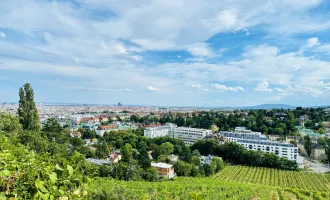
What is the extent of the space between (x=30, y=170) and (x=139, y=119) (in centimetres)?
5598

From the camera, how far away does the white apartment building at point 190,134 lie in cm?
3675

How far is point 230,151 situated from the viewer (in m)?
25.4

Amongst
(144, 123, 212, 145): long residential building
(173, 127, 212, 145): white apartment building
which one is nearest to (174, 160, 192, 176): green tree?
(144, 123, 212, 145): long residential building

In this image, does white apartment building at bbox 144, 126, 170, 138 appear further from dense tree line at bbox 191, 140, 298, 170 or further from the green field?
the green field

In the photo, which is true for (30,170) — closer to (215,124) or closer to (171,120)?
(215,124)

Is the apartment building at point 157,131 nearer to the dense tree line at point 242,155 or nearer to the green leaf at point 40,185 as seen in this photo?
the dense tree line at point 242,155

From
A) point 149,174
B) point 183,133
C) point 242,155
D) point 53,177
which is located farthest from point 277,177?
point 53,177

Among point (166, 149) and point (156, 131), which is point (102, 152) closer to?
point (166, 149)

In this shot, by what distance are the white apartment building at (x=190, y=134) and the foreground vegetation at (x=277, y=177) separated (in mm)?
13779

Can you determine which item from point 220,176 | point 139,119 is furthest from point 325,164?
point 139,119

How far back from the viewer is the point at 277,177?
20.0m

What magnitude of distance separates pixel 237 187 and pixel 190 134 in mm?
24640

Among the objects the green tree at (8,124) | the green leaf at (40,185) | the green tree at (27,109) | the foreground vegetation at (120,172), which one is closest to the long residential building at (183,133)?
the foreground vegetation at (120,172)

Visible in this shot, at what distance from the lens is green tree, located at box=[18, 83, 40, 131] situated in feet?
48.5
